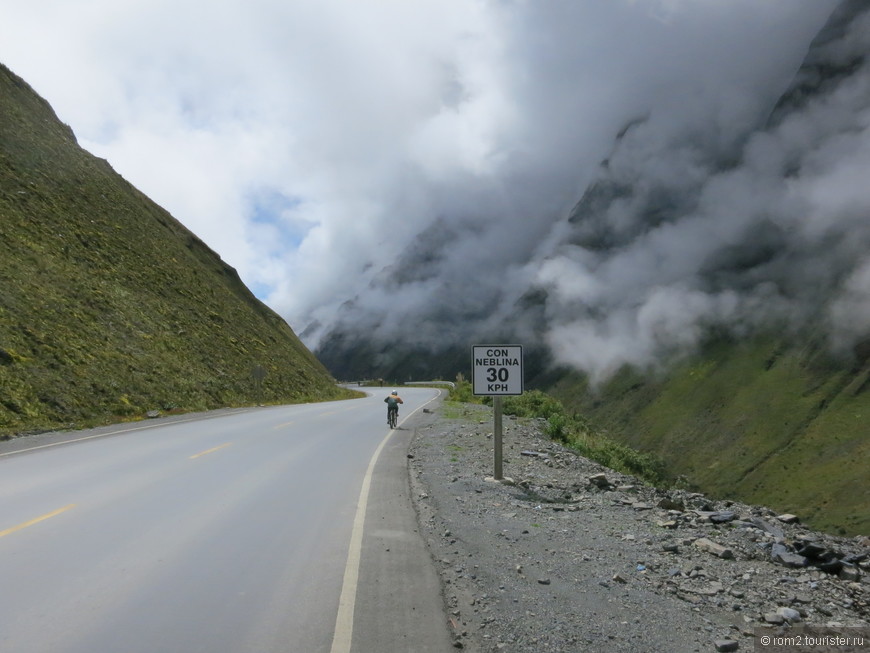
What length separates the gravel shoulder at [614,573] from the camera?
4.70 meters

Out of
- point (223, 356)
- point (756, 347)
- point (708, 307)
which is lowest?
point (223, 356)

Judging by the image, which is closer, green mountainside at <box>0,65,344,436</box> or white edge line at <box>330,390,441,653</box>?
white edge line at <box>330,390,441,653</box>

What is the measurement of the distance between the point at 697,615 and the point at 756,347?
168m

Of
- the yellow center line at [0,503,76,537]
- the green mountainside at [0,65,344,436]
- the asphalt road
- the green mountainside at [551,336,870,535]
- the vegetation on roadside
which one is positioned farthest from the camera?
the green mountainside at [551,336,870,535]

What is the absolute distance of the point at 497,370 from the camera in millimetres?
11305

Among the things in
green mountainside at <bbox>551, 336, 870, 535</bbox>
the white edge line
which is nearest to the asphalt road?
the white edge line

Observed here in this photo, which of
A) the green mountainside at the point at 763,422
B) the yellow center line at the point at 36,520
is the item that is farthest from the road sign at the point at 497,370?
the green mountainside at the point at 763,422

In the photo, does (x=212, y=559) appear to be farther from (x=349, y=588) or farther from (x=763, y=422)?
(x=763, y=422)

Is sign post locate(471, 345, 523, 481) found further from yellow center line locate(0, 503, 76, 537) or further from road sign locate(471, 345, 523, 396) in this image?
yellow center line locate(0, 503, 76, 537)

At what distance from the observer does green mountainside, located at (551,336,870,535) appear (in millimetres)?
96312

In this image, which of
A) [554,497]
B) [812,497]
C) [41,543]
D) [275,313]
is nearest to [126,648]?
[41,543]

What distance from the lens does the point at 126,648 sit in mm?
4469

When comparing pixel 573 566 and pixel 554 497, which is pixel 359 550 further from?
pixel 554 497

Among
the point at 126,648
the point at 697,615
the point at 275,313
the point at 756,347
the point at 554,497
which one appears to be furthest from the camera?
the point at 756,347
